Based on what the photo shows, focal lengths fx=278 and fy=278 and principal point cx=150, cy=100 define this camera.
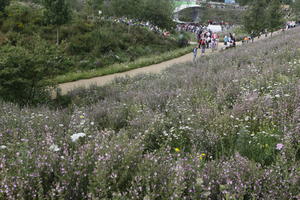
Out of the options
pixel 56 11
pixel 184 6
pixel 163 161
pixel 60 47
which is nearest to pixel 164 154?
pixel 163 161

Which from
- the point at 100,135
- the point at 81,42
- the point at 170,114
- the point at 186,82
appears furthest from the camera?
the point at 81,42

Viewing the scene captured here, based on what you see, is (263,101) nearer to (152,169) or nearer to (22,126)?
(152,169)

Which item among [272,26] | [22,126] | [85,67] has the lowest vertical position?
[85,67]

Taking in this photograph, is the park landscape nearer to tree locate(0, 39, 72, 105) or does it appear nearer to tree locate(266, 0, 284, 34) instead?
tree locate(0, 39, 72, 105)

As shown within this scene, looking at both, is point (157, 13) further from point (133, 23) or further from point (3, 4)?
point (3, 4)

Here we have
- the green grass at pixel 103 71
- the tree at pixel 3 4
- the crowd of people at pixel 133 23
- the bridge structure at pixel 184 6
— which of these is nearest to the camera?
the green grass at pixel 103 71

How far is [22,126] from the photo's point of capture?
4.38 m

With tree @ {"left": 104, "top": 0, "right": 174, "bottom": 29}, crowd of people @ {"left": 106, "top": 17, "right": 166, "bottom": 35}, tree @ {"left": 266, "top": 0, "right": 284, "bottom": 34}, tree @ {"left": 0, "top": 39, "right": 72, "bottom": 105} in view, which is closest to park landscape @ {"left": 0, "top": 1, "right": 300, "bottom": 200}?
tree @ {"left": 0, "top": 39, "right": 72, "bottom": 105}

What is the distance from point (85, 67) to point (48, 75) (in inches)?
458

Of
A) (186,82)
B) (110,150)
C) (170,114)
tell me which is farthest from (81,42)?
(110,150)

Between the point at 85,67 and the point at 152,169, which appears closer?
the point at 152,169

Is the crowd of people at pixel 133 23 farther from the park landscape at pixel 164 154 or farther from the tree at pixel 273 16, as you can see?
the park landscape at pixel 164 154

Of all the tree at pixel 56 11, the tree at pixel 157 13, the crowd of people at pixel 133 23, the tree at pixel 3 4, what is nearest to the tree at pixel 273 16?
the crowd of people at pixel 133 23

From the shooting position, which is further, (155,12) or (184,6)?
(184,6)
